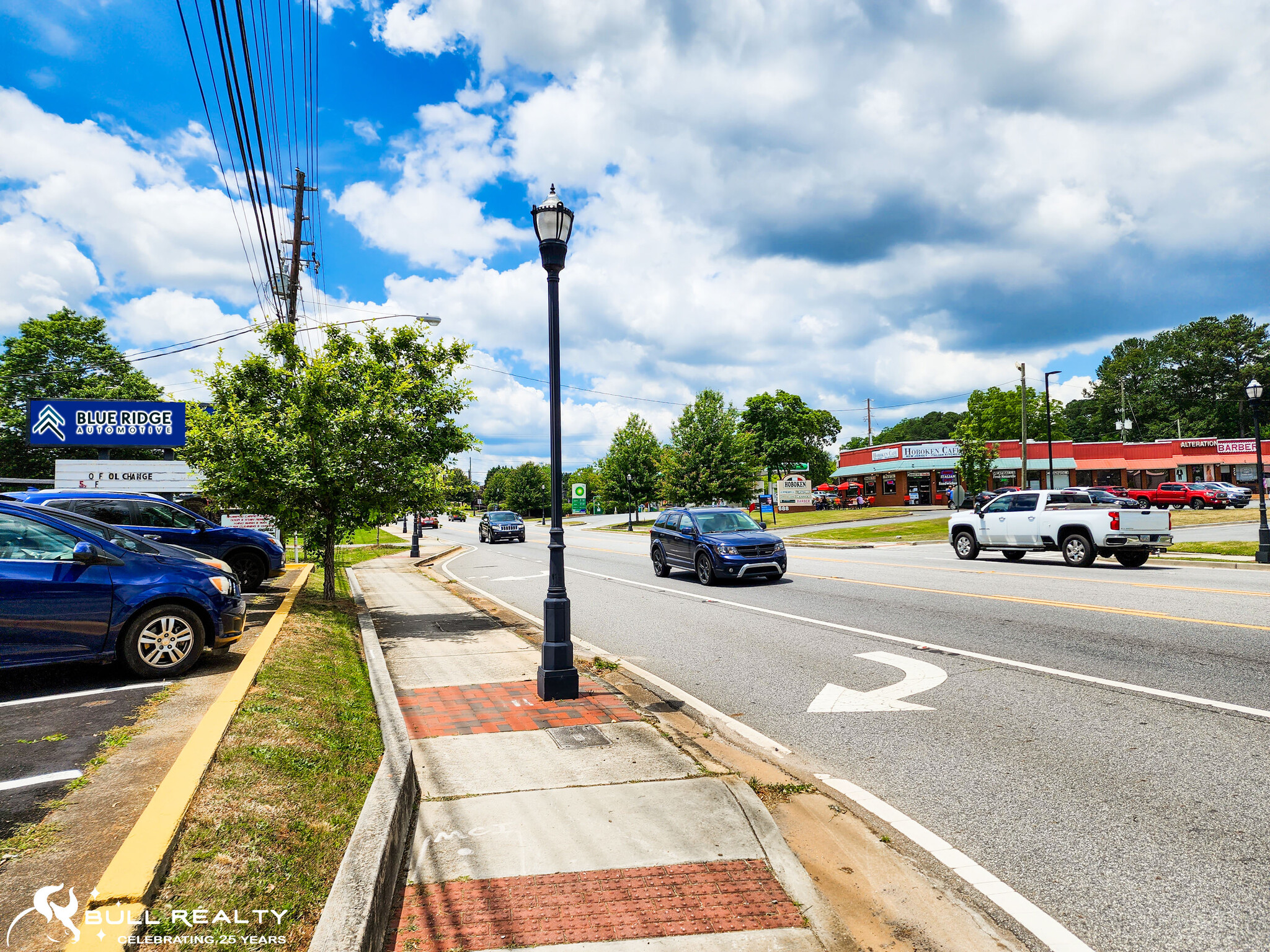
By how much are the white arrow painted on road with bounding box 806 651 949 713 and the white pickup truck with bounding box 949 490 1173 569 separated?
1206 cm

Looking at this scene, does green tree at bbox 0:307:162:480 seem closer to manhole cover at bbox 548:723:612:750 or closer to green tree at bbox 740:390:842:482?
green tree at bbox 740:390:842:482

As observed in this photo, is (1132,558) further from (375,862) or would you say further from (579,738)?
(375,862)

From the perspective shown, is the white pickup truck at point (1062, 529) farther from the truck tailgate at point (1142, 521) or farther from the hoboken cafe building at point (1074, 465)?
the hoboken cafe building at point (1074, 465)

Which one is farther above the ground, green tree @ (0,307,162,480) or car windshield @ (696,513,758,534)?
green tree @ (0,307,162,480)

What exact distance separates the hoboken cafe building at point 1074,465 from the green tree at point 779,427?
8.52 meters

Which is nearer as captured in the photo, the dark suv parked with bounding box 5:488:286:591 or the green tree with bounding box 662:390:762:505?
the dark suv parked with bounding box 5:488:286:591

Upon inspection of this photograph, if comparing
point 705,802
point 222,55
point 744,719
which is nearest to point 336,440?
point 222,55

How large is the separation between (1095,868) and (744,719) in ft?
9.94

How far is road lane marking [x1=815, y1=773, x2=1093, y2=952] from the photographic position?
121 inches

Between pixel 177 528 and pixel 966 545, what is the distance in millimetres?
18725

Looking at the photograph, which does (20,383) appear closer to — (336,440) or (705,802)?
(336,440)

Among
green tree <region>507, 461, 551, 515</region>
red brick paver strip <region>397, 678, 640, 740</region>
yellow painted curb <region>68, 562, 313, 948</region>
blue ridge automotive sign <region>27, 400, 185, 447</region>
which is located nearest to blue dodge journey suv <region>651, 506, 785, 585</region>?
red brick paver strip <region>397, 678, 640, 740</region>

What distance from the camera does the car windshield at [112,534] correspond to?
7.11 m

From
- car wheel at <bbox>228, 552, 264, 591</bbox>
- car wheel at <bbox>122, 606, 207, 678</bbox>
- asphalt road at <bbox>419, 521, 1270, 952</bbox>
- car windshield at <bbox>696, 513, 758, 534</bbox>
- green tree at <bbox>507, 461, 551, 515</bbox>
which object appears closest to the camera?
asphalt road at <bbox>419, 521, 1270, 952</bbox>
